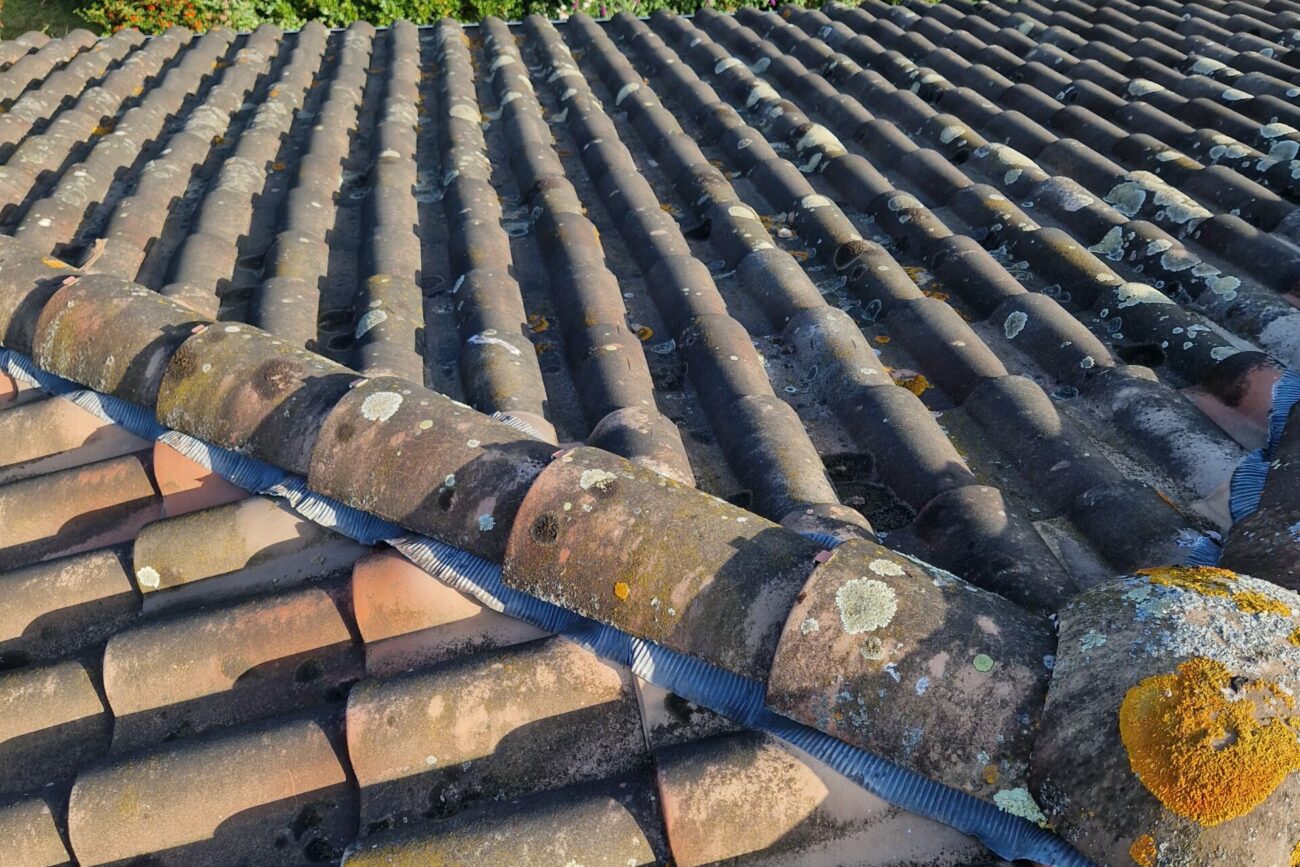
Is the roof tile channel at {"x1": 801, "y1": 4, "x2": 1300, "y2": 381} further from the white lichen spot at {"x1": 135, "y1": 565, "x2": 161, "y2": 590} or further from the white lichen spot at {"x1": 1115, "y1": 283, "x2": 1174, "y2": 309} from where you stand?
the white lichen spot at {"x1": 135, "y1": 565, "x2": 161, "y2": 590}

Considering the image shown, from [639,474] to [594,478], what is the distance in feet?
0.35

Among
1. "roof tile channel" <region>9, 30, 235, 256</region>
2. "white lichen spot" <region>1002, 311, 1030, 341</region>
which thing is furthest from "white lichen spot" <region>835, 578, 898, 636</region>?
"roof tile channel" <region>9, 30, 235, 256</region>

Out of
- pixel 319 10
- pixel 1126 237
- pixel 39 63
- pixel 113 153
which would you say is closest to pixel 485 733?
pixel 1126 237

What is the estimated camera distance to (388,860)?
1596 millimetres

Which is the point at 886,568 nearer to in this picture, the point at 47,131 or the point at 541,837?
Result: the point at 541,837

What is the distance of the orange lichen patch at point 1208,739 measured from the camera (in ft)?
4.14

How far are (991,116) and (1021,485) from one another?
3221 millimetres

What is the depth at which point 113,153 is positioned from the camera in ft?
14.3

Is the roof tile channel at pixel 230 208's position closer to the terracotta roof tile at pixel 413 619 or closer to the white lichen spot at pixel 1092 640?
the terracotta roof tile at pixel 413 619

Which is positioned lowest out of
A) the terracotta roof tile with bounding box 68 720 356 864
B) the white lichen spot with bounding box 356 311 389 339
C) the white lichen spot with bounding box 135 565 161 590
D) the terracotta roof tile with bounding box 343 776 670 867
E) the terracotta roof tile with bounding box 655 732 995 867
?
the terracotta roof tile with bounding box 68 720 356 864

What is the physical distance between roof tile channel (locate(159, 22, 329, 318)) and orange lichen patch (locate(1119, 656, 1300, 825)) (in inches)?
117

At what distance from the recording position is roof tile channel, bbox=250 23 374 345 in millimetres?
3014

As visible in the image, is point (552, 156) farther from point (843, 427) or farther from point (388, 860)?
point (388, 860)

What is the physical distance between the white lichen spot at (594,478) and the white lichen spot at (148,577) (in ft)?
3.90
